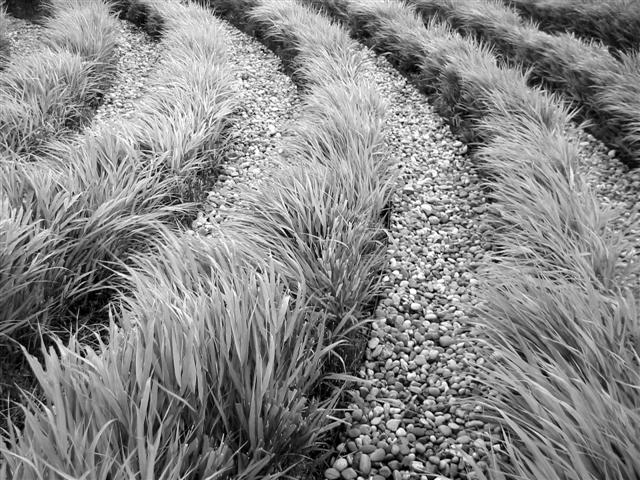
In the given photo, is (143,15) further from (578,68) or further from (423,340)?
(423,340)

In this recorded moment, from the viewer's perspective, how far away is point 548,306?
183 cm

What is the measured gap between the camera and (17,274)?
200cm

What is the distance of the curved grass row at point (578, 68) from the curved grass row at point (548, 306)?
330 millimetres

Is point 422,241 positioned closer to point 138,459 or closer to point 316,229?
point 316,229

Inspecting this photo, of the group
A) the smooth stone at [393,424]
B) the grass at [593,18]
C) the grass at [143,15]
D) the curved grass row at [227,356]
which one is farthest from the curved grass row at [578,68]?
the grass at [143,15]

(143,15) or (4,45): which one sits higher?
(143,15)

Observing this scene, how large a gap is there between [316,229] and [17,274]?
4.34 feet

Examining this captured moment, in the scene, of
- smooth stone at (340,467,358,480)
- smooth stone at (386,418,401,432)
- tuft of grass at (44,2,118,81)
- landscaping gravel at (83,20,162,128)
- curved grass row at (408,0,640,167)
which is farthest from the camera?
tuft of grass at (44,2,118,81)

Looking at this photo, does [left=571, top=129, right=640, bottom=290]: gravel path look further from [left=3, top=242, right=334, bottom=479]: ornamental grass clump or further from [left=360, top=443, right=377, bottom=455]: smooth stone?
[left=3, top=242, right=334, bottom=479]: ornamental grass clump

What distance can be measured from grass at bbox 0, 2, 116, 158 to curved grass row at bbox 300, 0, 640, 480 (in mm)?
2781

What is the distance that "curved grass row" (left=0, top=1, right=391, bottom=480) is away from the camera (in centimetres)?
131

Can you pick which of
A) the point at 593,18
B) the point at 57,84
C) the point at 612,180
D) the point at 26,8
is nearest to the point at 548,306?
the point at 612,180

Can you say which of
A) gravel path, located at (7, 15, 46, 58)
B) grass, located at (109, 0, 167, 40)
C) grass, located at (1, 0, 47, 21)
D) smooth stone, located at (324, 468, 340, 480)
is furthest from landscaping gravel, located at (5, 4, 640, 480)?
grass, located at (1, 0, 47, 21)

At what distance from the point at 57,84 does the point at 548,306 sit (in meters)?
4.10
